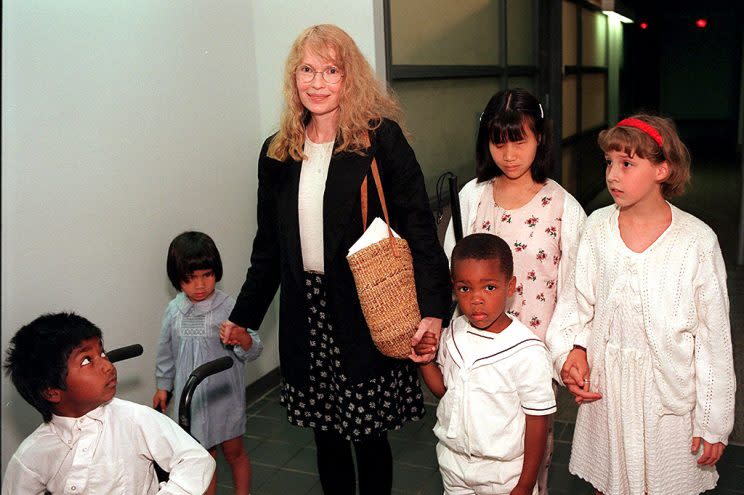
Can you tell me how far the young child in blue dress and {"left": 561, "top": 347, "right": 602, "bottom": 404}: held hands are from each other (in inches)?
45.0

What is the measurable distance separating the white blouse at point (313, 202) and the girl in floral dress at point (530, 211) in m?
0.56

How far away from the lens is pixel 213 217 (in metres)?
3.85

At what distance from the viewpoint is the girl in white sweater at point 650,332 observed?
6.98ft

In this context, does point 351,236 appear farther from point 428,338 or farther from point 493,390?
point 493,390

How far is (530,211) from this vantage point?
8.20 ft

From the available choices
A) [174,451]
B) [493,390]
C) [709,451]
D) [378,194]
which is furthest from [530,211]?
[174,451]

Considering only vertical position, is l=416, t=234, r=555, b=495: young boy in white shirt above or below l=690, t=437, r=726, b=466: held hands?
above

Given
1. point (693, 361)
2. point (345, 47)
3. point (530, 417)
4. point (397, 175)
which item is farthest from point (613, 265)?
point (345, 47)

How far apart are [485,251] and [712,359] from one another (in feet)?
2.29

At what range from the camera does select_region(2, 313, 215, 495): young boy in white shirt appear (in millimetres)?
1890

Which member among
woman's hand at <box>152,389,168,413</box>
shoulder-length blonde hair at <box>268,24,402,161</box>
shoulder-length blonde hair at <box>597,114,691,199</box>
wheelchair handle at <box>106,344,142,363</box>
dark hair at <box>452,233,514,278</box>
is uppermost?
shoulder-length blonde hair at <box>268,24,402,161</box>

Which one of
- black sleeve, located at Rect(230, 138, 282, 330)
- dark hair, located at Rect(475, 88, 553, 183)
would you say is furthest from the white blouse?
dark hair, located at Rect(475, 88, 553, 183)

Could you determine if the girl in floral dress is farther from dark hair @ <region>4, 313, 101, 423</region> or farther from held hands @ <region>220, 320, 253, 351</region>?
Answer: dark hair @ <region>4, 313, 101, 423</region>

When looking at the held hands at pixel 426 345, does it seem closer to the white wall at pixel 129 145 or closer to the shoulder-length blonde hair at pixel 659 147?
the shoulder-length blonde hair at pixel 659 147
